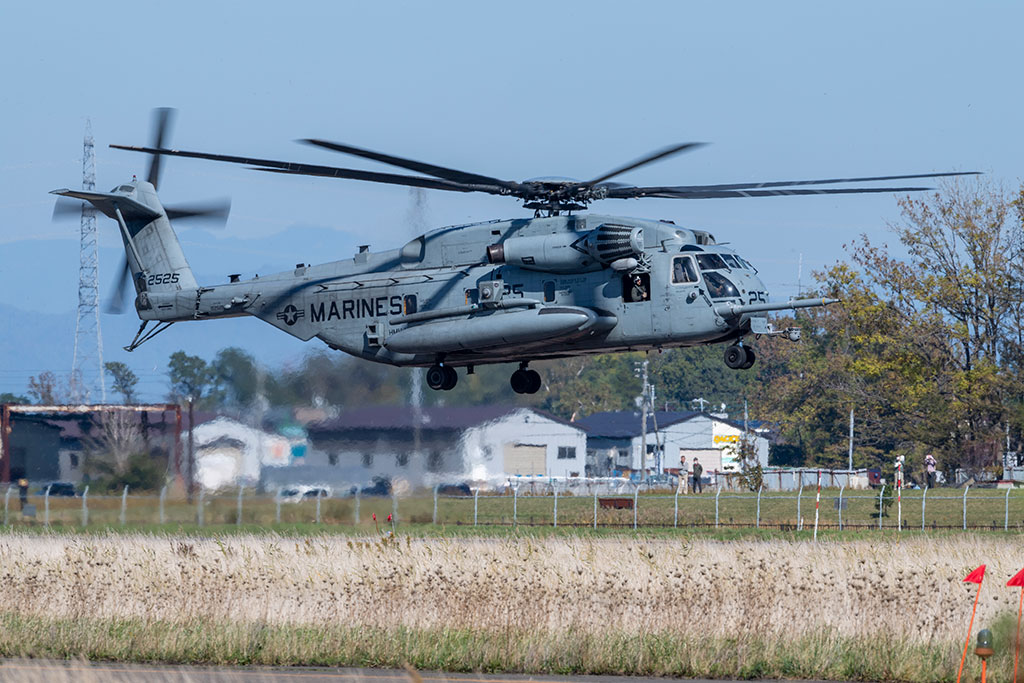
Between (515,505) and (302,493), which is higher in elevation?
Result: (302,493)

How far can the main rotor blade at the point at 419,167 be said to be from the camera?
23.2 meters

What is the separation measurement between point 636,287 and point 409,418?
27.1ft

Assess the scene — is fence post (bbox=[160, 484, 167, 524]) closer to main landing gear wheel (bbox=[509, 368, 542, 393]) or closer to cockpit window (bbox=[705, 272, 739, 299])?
main landing gear wheel (bbox=[509, 368, 542, 393])

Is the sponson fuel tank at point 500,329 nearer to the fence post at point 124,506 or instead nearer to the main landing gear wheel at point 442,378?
the main landing gear wheel at point 442,378

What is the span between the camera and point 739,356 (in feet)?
90.1

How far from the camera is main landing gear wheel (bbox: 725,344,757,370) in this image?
27203mm

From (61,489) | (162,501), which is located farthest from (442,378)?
(61,489)

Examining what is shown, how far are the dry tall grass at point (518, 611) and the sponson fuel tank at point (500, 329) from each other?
204 inches

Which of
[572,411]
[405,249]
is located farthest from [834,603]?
[572,411]

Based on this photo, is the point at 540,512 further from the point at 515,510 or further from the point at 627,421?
the point at 627,421

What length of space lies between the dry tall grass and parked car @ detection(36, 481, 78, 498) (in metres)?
11.3

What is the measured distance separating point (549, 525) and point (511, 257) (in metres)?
15.1

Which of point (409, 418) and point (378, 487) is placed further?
point (378, 487)

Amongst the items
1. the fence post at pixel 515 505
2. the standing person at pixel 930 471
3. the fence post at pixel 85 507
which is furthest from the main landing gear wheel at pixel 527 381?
the standing person at pixel 930 471
